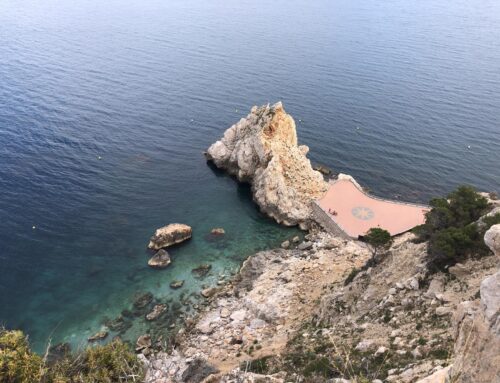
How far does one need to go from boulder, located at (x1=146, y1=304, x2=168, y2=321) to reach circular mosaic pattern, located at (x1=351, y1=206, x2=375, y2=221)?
27.7 metres

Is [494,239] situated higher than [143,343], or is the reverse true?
[494,239]

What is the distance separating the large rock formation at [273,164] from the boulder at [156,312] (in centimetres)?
2093

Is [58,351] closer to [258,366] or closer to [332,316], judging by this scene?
[258,366]

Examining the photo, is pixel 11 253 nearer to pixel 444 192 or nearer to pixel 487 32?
pixel 444 192

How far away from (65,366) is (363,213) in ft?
132

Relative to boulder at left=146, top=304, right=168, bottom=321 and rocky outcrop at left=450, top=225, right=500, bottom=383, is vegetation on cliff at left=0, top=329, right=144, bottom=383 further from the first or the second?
rocky outcrop at left=450, top=225, right=500, bottom=383

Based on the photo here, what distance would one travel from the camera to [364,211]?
181 ft

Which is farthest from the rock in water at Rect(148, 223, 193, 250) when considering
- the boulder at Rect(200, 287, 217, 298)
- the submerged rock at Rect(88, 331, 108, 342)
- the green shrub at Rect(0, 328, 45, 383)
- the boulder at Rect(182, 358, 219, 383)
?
the green shrub at Rect(0, 328, 45, 383)

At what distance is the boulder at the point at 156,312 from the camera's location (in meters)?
40.6

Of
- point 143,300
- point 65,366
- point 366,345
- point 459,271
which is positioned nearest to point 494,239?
point 366,345

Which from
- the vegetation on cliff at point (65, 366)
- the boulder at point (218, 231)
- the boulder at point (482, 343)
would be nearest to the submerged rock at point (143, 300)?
the boulder at point (218, 231)

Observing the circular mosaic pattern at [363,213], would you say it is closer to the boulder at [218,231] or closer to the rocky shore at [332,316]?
the rocky shore at [332,316]

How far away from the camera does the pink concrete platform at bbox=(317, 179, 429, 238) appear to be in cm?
5188

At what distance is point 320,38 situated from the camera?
445 ft
